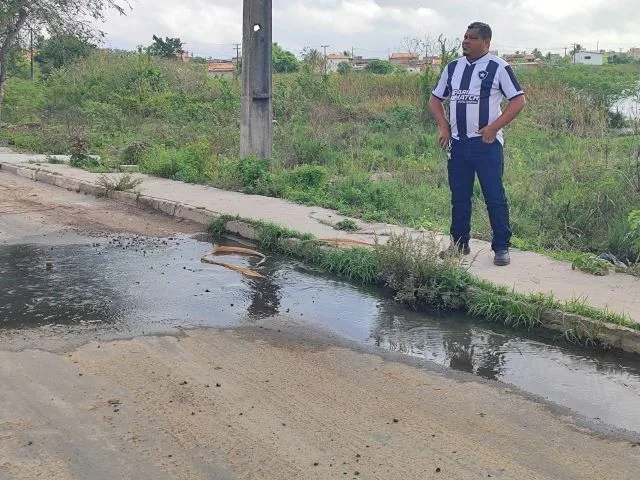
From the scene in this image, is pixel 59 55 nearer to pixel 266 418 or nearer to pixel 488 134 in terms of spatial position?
pixel 488 134

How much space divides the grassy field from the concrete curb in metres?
1.29

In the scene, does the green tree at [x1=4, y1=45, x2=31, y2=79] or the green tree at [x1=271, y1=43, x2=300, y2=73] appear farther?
the green tree at [x1=271, y1=43, x2=300, y2=73]

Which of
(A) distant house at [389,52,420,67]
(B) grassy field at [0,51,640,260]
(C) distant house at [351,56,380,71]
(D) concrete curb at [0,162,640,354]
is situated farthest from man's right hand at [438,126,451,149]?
(C) distant house at [351,56,380,71]

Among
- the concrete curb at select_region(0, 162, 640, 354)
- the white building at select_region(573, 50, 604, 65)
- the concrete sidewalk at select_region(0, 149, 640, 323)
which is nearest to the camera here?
the concrete curb at select_region(0, 162, 640, 354)

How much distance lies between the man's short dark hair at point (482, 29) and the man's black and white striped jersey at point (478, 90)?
0.62ft

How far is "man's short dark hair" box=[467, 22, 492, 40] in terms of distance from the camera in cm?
696

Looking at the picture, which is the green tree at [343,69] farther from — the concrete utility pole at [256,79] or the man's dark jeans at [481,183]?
the man's dark jeans at [481,183]

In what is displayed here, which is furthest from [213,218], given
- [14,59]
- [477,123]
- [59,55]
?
[59,55]

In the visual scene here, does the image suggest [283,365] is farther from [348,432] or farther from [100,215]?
[100,215]

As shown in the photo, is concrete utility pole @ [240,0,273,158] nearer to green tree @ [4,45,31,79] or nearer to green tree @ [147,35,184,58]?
green tree @ [4,45,31,79]

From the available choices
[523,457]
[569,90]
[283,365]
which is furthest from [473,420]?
[569,90]

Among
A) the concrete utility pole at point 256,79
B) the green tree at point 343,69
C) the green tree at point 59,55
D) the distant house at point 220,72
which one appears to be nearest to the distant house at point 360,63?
the green tree at point 343,69

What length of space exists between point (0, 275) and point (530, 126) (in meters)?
14.4

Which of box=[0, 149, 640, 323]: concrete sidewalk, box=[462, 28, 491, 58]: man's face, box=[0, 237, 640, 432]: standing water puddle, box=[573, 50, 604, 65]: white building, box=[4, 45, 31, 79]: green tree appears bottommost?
box=[0, 237, 640, 432]: standing water puddle
